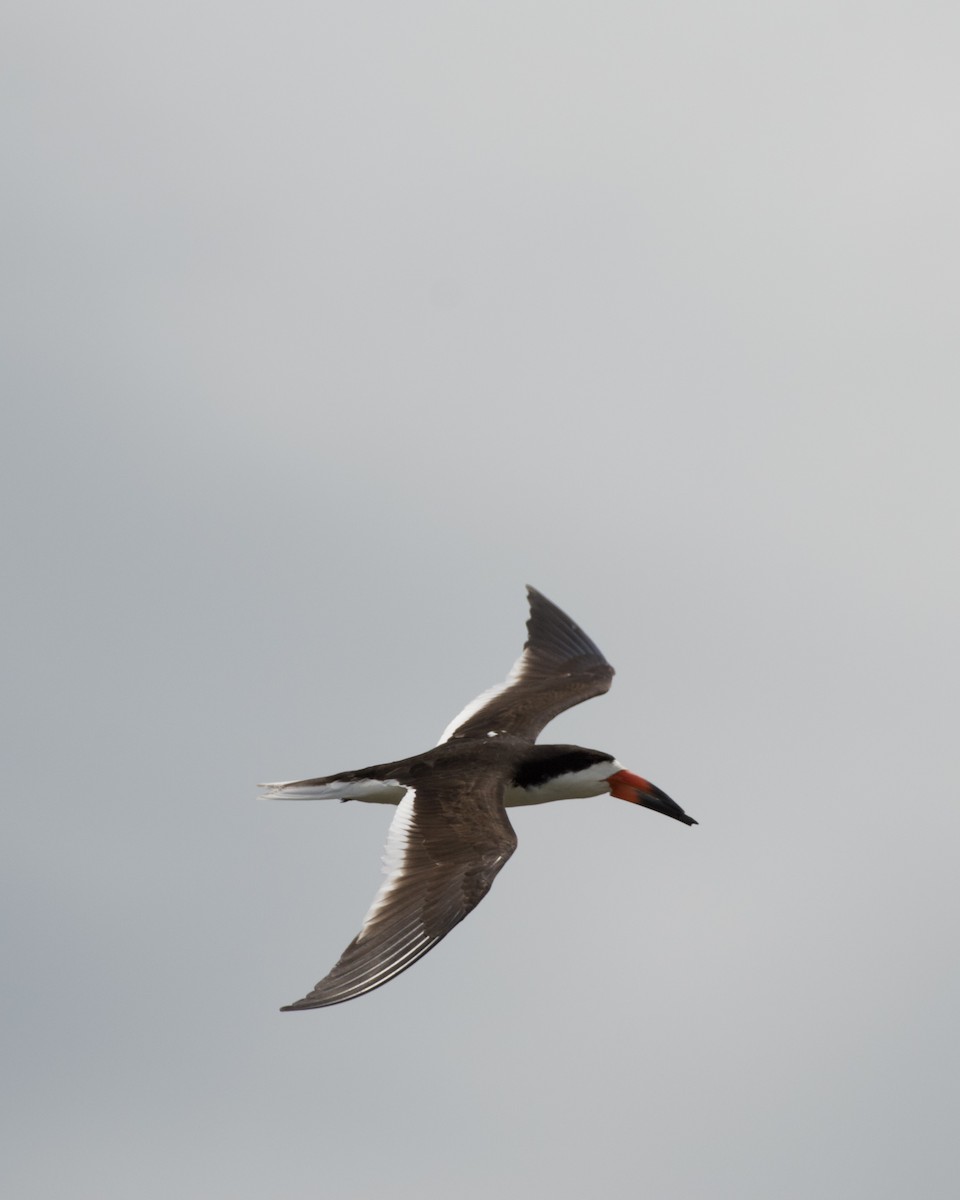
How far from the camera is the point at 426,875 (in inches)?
555

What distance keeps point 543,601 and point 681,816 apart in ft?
11.4

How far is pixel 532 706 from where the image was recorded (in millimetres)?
18297

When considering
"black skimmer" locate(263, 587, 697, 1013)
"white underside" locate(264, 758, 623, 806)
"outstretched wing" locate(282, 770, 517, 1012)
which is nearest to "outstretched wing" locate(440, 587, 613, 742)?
"black skimmer" locate(263, 587, 697, 1013)

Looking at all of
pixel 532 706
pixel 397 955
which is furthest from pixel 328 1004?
pixel 532 706

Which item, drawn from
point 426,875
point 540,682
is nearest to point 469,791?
point 426,875

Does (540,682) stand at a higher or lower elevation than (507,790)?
higher

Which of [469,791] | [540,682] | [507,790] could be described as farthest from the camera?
[540,682]

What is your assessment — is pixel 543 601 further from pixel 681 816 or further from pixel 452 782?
pixel 452 782

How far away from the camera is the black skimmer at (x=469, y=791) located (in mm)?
13320

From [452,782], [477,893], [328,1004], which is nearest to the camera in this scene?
[328,1004]

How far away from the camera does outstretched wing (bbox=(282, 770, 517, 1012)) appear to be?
1290cm

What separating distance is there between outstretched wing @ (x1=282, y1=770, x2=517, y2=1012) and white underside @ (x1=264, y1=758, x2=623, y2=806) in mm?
456

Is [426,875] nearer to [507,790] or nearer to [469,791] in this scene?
[469,791]

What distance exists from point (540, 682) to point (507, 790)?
282 centimetres
